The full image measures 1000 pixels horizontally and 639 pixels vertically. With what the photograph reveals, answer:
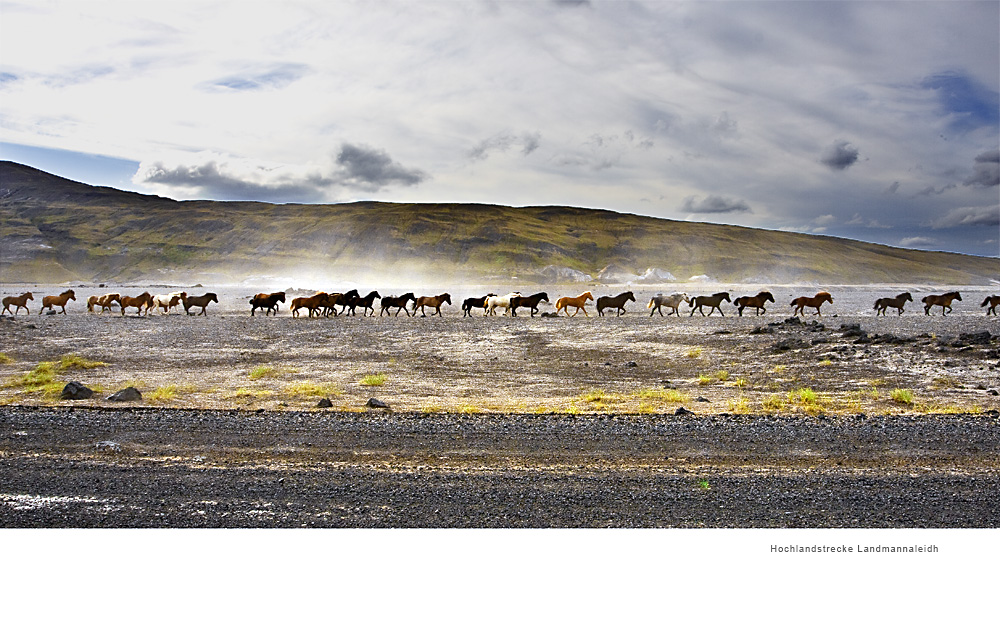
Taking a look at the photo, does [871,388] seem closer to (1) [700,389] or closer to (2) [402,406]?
(1) [700,389]

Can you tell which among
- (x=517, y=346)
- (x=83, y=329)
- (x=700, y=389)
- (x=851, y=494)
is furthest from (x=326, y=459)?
(x=83, y=329)

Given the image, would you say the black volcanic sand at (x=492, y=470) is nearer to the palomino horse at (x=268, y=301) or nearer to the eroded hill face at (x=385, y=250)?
the palomino horse at (x=268, y=301)

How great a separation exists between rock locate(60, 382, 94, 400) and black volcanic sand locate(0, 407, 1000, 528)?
1.97 metres

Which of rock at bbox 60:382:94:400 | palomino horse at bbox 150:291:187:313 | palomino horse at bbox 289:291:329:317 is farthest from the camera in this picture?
palomino horse at bbox 150:291:187:313

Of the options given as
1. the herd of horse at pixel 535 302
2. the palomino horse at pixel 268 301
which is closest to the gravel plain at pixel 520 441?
the herd of horse at pixel 535 302

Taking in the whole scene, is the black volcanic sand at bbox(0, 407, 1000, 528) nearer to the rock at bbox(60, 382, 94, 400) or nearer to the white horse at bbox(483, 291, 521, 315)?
the rock at bbox(60, 382, 94, 400)

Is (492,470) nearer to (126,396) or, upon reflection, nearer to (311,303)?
(126,396)

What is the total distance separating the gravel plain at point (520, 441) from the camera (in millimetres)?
6941

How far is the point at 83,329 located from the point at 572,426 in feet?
95.6

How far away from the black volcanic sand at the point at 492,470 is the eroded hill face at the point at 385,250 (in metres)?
136

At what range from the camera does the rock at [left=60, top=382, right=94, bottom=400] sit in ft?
46.1

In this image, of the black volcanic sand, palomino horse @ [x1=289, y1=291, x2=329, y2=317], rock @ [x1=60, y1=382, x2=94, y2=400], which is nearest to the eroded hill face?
palomino horse @ [x1=289, y1=291, x2=329, y2=317]

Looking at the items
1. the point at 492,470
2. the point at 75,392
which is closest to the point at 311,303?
the point at 75,392

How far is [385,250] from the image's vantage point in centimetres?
17400
